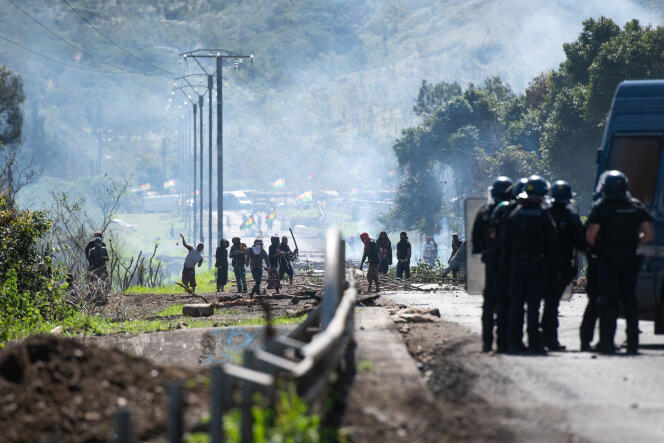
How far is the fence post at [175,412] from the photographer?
4.61 meters

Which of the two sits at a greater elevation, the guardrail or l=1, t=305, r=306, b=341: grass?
the guardrail

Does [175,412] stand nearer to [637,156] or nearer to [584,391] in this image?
[584,391]

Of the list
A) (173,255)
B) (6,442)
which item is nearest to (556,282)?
(6,442)

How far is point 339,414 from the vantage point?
6.26m

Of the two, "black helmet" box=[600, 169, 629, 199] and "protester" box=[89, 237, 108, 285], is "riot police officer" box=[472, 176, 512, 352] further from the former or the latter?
"protester" box=[89, 237, 108, 285]

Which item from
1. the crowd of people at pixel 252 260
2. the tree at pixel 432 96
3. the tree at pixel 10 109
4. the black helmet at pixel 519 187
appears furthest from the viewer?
the tree at pixel 432 96

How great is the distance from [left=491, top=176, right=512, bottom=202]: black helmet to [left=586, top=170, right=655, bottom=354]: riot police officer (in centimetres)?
89

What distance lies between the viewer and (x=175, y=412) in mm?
4684

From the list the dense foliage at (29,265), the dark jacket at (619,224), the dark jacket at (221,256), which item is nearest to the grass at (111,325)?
the dense foliage at (29,265)

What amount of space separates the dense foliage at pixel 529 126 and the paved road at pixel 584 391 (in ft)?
101

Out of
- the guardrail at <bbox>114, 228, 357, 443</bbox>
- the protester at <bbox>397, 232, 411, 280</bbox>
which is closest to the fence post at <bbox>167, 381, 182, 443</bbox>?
the guardrail at <bbox>114, 228, 357, 443</bbox>

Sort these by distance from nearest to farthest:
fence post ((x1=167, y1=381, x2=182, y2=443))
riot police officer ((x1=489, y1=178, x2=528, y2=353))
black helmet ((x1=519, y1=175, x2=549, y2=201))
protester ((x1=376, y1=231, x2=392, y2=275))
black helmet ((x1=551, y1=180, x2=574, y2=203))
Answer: fence post ((x1=167, y1=381, x2=182, y2=443)), black helmet ((x1=519, y1=175, x2=549, y2=201)), riot police officer ((x1=489, y1=178, x2=528, y2=353)), black helmet ((x1=551, y1=180, x2=574, y2=203)), protester ((x1=376, y1=231, x2=392, y2=275))

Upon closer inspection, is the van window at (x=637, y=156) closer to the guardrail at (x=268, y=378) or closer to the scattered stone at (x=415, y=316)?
the scattered stone at (x=415, y=316)

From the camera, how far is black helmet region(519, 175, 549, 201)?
9641mm
